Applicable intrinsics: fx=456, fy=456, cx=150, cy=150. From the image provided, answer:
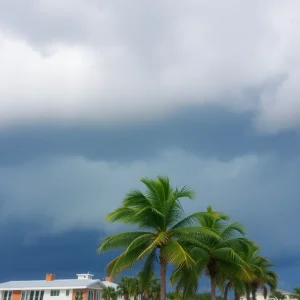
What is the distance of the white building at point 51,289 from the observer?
7506 centimetres

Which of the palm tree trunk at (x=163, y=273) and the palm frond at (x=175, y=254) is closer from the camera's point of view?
the palm frond at (x=175, y=254)

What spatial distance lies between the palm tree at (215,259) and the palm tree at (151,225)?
2.59 meters

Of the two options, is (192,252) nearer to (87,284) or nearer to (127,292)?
(87,284)

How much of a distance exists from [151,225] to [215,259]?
785 centimetres

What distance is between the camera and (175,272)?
29406mm

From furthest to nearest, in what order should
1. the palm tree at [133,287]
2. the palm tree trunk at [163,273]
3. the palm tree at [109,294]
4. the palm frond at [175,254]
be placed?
the palm tree at [133,287], the palm tree at [109,294], the palm tree trunk at [163,273], the palm frond at [175,254]

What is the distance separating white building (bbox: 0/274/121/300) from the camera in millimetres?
75062

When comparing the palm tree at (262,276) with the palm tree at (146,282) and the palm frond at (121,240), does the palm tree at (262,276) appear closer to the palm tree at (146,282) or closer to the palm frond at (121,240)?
the palm tree at (146,282)

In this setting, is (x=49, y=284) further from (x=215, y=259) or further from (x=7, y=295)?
(x=215, y=259)

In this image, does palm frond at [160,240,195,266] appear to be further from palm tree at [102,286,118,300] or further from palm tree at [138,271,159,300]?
palm tree at [102,286,118,300]

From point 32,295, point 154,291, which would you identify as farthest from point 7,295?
point 154,291

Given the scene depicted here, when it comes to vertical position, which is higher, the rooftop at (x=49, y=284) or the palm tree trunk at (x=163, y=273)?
the rooftop at (x=49, y=284)

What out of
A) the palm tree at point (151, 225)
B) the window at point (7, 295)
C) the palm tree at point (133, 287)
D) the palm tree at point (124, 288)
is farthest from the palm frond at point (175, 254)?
the window at point (7, 295)

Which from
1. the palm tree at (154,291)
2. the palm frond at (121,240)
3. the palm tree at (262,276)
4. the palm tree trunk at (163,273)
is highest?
the palm tree at (154,291)
